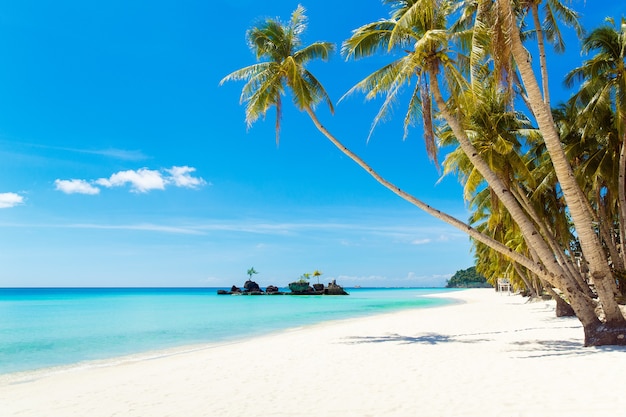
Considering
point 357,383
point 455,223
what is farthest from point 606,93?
point 357,383

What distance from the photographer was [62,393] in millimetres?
7285

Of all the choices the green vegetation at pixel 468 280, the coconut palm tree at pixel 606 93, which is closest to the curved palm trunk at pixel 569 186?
the coconut palm tree at pixel 606 93

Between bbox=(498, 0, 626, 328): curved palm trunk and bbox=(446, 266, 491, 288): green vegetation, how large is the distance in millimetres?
126626

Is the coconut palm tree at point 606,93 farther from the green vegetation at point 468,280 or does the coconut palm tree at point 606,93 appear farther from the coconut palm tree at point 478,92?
the green vegetation at point 468,280

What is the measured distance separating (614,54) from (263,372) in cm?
1172

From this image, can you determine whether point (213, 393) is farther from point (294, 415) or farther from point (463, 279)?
point (463, 279)

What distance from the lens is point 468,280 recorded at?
14450cm

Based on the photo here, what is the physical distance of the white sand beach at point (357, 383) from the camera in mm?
5227

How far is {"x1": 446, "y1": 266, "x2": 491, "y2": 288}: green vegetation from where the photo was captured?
13462 centimetres

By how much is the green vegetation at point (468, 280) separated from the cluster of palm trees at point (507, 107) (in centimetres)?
12204

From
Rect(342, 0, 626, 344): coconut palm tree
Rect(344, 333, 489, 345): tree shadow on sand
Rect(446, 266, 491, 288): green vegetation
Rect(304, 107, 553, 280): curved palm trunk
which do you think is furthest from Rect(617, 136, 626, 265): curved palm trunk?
Rect(446, 266, 491, 288): green vegetation

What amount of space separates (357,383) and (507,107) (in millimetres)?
6167

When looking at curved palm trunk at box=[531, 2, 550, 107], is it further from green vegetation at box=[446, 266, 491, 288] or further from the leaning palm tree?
green vegetation at box=[446, 266, 491, 288]

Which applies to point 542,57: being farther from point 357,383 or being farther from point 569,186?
point 357,383
